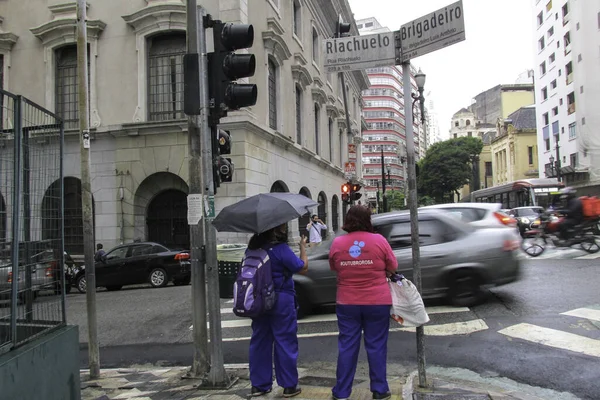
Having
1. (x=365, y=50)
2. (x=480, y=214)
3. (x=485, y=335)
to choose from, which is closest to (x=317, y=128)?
(x=480, y=214)

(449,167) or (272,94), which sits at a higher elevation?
(449,167)

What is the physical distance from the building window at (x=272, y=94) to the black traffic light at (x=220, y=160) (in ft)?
45.8

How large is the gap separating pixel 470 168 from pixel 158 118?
63107 millimetres

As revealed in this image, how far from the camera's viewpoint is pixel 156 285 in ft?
45.6

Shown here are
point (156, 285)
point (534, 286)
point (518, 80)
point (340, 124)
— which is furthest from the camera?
point (518, 80)

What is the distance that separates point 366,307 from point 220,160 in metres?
2.64

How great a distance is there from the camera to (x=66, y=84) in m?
19.0

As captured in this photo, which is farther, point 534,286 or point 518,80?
point 518,80

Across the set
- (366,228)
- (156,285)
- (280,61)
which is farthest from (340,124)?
(366,228)

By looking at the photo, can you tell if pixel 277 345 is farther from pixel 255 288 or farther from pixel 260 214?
pixel 260 214

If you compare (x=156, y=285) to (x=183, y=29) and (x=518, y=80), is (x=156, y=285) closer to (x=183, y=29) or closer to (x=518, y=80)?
(x=183, y=29)

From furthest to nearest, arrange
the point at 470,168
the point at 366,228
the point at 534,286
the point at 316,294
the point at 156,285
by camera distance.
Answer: the point at 470,168 < the point at 156,285 < the point at 534,286 < the point at 316,294 < the point at 366,228

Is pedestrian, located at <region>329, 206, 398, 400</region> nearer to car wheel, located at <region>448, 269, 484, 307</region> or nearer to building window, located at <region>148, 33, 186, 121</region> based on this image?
car wheel, located at <region>448, 269, 484, 307</region>

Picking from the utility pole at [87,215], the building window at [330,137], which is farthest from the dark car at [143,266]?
the building window at [330,137]
